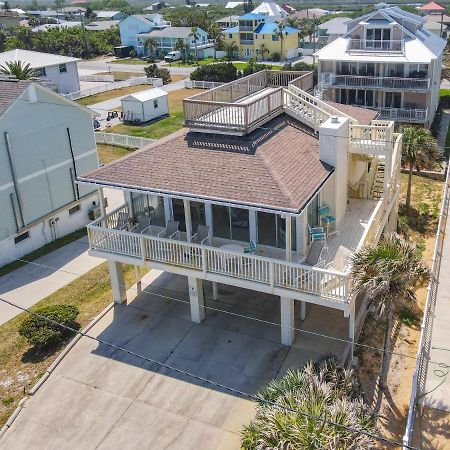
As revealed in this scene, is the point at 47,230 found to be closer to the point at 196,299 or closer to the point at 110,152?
the point at 196,299

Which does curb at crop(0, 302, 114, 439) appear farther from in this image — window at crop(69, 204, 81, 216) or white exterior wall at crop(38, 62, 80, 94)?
white exterior wall at crop(38, 62, 80, 94)

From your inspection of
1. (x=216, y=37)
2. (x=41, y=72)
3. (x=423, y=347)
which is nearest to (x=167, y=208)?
(x=423, y=347)

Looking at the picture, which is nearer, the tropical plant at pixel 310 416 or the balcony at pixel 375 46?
the tropical plant at pixel 310 416

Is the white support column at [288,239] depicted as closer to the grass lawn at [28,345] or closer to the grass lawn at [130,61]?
the grass lawn at [28,345]

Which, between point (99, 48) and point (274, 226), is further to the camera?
point (99, 48)

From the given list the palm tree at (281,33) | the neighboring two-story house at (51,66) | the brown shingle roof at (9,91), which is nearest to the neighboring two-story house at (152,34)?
the palm tree at (281,33)

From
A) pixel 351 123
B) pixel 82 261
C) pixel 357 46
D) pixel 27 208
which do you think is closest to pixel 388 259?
pixel 351 123

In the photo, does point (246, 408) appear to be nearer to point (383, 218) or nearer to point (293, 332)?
point (293, 332)
